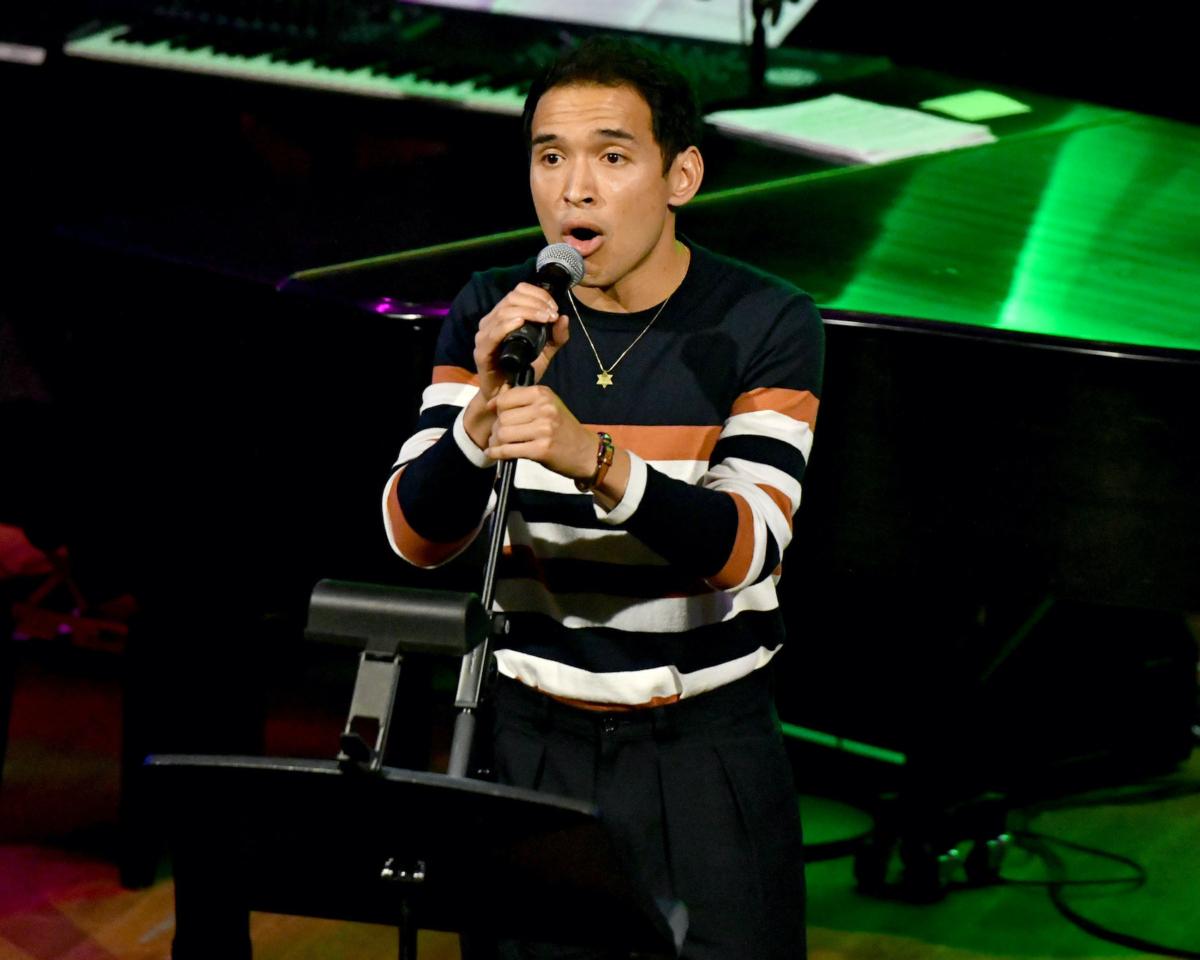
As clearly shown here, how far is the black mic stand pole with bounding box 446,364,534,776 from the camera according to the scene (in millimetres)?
1563

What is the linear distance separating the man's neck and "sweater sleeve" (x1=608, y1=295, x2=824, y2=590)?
123 mm

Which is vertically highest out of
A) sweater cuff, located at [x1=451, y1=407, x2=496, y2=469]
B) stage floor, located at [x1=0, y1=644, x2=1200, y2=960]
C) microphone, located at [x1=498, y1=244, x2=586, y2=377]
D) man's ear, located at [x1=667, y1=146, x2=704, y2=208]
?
man's ear, located at [x1=667, y1=146, x2=704, y2=208]

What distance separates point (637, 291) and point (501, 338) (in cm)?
32

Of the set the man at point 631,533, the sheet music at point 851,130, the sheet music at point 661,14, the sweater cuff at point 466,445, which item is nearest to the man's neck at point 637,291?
the man at point 631,533

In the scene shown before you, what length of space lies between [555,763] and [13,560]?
179 cm

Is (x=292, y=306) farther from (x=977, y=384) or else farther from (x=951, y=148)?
(x=951, y=148)

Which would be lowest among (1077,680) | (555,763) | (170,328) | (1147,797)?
(1147,797)

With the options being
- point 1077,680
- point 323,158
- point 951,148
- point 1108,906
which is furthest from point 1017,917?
point 323,158

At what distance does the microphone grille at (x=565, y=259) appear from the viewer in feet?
5.34

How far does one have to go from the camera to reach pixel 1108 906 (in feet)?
10.6

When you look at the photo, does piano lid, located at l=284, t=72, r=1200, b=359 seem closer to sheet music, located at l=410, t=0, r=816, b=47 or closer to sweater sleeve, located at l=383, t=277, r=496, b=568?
sweater sleeve, located at l=383, t=277, r=496, b=568

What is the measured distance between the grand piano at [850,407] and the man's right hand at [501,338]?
0.78 meters

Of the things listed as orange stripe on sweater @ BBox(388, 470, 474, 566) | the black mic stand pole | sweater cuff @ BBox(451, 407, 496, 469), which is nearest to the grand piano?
orange stripe on sweater @ BBox(388, 470, 474, 566)

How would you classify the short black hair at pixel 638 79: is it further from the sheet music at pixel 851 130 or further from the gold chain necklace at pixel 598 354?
the sheet music at pixel 851 130
